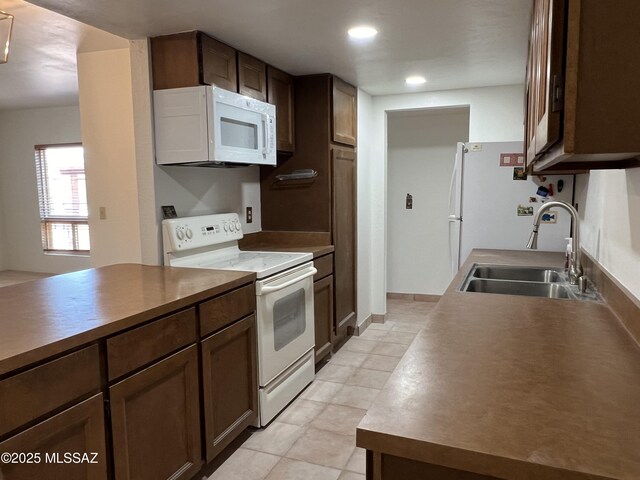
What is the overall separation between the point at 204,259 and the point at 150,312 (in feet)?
3.82

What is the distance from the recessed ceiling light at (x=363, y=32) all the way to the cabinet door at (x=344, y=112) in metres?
0.95

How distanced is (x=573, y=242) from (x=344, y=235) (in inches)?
77.1

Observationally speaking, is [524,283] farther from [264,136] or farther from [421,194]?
[421,194]

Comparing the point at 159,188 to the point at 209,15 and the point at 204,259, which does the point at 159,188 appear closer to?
the point at 204,259

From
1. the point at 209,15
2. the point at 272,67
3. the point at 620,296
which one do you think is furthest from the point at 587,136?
the point at 272,67

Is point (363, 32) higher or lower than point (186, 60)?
higher

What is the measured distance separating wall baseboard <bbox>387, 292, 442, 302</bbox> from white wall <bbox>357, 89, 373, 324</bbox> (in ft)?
3.45

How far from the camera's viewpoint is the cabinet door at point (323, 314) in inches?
131

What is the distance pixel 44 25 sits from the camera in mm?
2861

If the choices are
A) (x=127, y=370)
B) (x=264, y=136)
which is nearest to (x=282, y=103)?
(x=264, y=136)

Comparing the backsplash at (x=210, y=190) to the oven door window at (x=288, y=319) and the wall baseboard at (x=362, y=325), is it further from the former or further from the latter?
the wall baseboard at (x=362, y=325)

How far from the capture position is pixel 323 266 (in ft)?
11.1

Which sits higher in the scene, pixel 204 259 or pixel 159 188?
pixel 159 188

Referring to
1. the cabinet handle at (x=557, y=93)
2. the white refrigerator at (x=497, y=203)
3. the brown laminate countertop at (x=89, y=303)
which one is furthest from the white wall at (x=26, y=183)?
the cabinet handle at (x=557, y=93)
